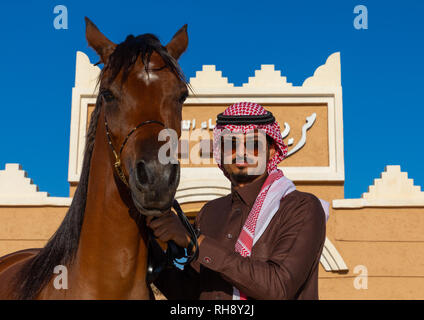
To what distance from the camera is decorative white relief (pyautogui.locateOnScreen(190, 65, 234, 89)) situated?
11469 mm

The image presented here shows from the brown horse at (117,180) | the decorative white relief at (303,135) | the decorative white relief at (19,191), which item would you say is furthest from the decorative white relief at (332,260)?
the brown horse at (117,180)

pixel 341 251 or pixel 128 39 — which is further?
pixel 341 251

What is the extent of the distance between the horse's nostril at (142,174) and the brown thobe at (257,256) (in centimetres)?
45

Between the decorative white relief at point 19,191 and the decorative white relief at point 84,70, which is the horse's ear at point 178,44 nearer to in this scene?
the decorative white relief at point 19,191

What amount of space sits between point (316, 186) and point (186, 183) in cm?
319

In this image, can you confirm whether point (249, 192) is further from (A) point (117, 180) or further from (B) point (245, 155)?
(A) point (117, 180)

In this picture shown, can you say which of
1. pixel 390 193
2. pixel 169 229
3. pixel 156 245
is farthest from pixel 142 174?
pixel 390 193

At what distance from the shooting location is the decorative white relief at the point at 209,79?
11.5 meters

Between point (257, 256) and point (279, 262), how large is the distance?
180 millimetres

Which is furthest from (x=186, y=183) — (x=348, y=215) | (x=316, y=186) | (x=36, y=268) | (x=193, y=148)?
(x=36, y=268)

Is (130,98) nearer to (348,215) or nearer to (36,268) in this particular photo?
(36,268)

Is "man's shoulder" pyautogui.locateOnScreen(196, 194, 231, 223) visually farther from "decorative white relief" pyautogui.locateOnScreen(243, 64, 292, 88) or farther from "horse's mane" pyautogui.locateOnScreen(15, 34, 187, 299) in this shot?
"decorative white relief" pyautogui.locateOnScreen(243, 64, 292, 88)

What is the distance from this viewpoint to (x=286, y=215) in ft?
7.72

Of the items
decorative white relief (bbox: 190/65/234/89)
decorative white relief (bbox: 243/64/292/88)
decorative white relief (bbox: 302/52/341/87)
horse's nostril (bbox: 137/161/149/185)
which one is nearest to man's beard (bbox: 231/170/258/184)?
horse's nostril (bbox: 137/161/149/185)
